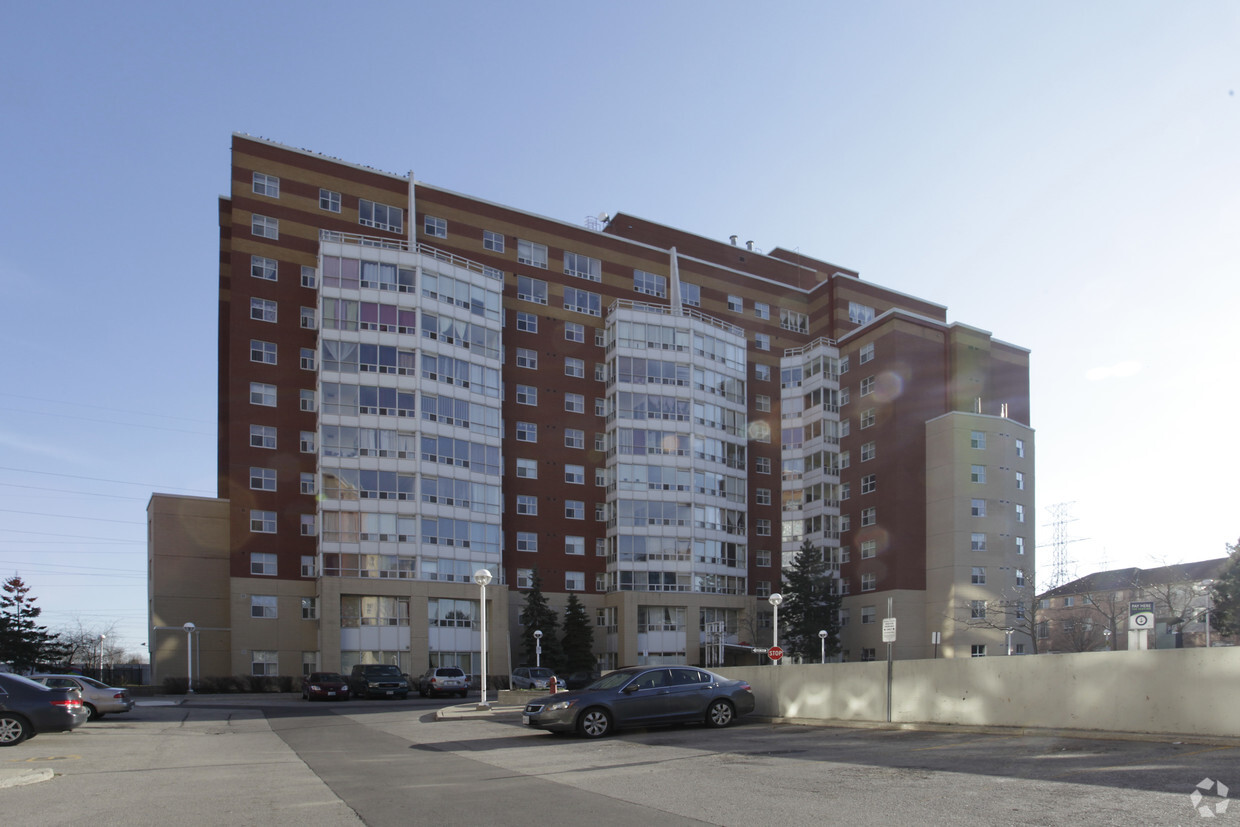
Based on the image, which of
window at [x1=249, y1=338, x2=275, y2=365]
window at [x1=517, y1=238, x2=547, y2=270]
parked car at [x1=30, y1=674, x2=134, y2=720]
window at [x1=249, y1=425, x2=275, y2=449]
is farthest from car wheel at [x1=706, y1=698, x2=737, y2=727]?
window at [x1=517, y1=238, x2=547, y2=270]

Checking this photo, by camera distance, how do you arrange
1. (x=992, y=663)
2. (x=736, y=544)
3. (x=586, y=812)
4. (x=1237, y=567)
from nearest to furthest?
(x=586, y=812) < (x=992, y=663) < (x=1237, y=567) < (x=736, y=544)

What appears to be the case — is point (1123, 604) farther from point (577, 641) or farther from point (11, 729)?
point (11, 729)

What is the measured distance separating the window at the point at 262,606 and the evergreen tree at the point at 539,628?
1498 cm

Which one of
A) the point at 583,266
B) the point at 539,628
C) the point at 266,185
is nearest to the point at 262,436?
the point at 266,185

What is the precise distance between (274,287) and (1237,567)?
63.6m

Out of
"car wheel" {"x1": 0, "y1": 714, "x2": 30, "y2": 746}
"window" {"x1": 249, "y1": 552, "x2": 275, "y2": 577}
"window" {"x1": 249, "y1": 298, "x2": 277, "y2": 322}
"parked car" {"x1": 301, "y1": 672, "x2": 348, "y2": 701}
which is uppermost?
"window" {"x1": 249, "y1": 298, "x2": 277, "y2": 322}

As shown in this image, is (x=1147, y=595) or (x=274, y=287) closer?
(x=274, y=287)

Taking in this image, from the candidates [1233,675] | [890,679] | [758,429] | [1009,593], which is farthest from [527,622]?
[1233,675]

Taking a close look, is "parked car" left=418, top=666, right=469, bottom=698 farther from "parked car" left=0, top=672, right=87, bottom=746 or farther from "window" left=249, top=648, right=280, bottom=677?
"parked car" left=0, top=672, right=87, bottom=746

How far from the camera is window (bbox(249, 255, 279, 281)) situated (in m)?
60.3

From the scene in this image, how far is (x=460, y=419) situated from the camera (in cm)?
6175

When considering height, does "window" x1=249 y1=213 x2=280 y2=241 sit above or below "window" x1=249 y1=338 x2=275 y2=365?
above

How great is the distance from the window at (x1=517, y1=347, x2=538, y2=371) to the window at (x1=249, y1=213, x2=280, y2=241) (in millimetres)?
17344

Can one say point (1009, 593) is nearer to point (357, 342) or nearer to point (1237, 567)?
point (1237, 567)
